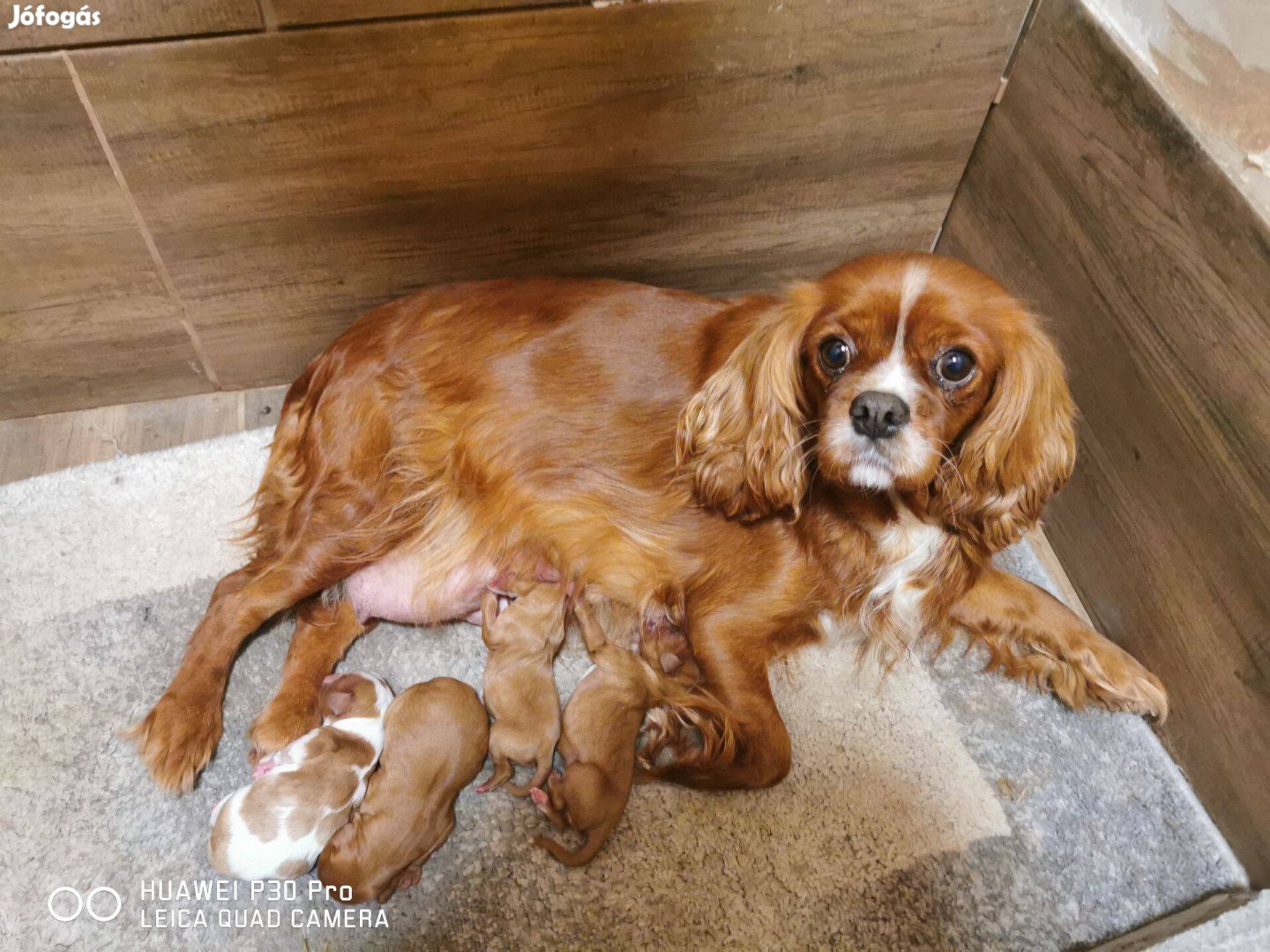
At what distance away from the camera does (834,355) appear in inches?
66.2

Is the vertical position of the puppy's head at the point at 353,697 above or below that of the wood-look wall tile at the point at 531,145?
below

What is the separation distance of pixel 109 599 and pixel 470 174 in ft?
4.00

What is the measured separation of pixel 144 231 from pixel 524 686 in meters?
1.26

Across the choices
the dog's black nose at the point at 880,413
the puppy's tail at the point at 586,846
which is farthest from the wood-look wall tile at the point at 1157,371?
the puppy's tail at the point at 586,846

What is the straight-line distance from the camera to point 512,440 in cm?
197

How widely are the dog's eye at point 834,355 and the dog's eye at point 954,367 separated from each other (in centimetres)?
15

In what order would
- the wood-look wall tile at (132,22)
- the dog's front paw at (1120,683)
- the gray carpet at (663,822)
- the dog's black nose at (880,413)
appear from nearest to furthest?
1. the dog's black nose at (880,413)
2. the wood-look wall tile at (132,22)
3. the gray carpet at (663,822)
4. the dog's front paw at (1120,683)

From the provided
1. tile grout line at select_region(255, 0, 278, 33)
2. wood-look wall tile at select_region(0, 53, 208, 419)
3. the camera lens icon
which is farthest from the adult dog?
tile grout line at select_region(255, 0, 278, 33)

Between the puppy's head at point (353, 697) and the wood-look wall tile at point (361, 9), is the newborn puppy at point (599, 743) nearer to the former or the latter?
the puppy's head at point (353, 697)

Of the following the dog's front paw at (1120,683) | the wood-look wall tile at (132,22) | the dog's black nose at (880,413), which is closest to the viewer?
the dog's black nose at (880,413)

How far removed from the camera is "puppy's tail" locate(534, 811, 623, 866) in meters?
1.77

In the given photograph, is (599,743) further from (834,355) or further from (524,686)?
(834,355)

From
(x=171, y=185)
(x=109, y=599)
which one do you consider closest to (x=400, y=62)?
(x=171, y=185)

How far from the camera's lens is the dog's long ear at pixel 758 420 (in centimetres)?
175
